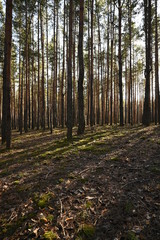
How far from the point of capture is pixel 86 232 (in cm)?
241

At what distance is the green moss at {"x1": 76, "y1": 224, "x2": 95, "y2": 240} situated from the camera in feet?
7.70

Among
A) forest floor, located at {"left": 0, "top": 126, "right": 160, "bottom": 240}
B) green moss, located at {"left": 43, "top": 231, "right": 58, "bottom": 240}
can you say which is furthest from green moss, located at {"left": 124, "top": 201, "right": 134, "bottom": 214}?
green moss, located at {"left": 43, "top": 231, "right": 58, "bottom": 240}

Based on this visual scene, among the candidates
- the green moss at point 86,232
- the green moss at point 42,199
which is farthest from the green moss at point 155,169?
the green moss at point 42,199

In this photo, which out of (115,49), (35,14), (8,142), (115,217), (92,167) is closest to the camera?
(115,217)

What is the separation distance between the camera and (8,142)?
760cm

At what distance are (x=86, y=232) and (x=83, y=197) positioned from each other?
0.87 metres

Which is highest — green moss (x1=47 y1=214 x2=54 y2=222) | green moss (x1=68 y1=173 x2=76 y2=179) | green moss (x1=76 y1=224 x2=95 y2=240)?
green moss (x1=68 y1=173 x2=76 y2=179)

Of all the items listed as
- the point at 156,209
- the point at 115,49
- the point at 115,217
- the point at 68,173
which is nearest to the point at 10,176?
the point at 68,173

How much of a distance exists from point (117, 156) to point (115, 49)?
17.7 metres

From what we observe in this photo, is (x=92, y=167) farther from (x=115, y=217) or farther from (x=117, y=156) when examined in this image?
(x=115, y=217)

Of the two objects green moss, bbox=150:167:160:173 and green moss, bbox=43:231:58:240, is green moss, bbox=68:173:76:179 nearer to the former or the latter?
green moss, bbox=43:231:58:240

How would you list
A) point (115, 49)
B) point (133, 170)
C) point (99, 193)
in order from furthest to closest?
1. point (115, 49)
2. point (133, 170)
3. point (99, 193)

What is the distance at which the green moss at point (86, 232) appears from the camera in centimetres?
235

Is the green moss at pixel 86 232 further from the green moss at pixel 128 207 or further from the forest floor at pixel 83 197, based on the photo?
the green moss at pixel 128 207
